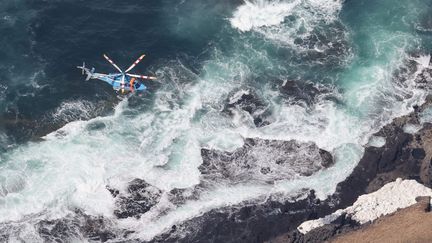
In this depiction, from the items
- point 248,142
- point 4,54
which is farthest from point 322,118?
point 4,54

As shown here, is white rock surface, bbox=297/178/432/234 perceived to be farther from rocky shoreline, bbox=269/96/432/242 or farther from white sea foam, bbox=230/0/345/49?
white sea foam, bbox=230/0/345/49

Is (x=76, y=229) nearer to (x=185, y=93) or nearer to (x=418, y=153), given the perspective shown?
(x=185, y=93)

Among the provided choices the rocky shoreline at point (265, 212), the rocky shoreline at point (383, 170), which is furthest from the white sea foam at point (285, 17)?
the rocky shoreline at point (265, 212)

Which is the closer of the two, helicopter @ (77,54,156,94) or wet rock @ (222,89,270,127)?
wet rock @ (222,89,270,127)

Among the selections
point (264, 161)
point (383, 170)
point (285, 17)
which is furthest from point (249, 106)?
point (383, 170)

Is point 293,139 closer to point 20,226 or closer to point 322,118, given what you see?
point 322,118

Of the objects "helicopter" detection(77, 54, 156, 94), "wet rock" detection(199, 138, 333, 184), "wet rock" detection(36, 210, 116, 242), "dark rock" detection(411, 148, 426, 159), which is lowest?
"wet rock" detection(36, 210, 116, 242)

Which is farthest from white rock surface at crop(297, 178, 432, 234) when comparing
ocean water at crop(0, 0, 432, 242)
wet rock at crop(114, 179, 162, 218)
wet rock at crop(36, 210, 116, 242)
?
wet rock at crop(36, 210, 116, 242)
